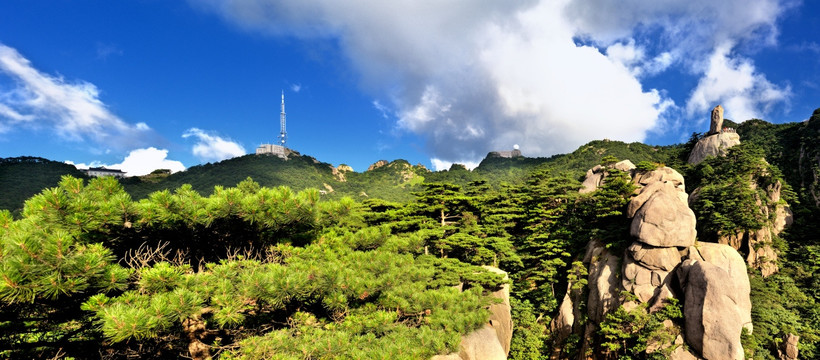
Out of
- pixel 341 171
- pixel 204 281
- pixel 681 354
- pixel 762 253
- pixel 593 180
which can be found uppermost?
pixel 341 171

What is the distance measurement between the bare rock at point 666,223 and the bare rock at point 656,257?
0.27 meters

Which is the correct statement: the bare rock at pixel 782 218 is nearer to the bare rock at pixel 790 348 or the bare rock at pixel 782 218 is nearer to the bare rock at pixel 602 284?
the bare rock at pixel 790 348

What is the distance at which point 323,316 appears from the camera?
5773mm

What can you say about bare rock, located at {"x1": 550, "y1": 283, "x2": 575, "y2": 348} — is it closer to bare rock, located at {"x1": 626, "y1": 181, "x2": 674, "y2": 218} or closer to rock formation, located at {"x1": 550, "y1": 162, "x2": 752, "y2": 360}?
rock formation, located at {"x1": 550, "y1": 162, "x2": 752, "y2": 360}

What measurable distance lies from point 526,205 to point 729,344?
11696 millimetres

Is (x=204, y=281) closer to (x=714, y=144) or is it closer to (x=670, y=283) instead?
(x=670, y=283)

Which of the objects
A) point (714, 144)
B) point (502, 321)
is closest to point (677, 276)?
point (502, 321)

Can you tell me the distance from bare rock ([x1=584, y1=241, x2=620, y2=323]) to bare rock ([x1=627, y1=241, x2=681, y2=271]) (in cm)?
142

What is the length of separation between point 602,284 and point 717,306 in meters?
4.23

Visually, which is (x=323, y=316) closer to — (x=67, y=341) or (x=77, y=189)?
(x=67, y=341)

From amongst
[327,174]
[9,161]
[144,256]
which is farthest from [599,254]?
[9,161]

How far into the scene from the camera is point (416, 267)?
290 inches

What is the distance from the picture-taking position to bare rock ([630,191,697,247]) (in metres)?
12.8

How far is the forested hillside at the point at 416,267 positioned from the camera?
2990mm
